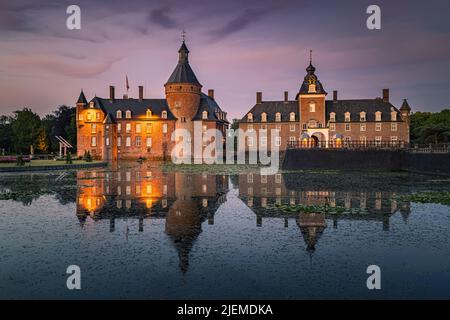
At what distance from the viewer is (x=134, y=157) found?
63344 millimetres

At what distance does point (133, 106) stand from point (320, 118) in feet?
107

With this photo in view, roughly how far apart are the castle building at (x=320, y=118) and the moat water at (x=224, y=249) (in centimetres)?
4527

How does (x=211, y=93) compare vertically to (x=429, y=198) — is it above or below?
above

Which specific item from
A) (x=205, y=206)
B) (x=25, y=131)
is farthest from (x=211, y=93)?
(x=205, y=206)

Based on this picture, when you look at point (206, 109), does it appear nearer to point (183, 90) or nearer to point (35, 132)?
point (183, 90)

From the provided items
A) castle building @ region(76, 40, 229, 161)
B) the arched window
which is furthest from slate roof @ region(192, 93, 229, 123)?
the arched window

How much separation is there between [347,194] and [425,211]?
4.53 meters

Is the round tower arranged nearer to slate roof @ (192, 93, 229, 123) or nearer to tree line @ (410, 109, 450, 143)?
slate roof @ (192, 93, 229, 123)

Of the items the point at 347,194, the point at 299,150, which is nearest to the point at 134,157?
the point at 299,150

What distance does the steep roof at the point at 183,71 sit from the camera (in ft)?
200

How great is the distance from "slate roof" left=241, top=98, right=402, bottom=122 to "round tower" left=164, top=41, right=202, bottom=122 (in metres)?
9.50

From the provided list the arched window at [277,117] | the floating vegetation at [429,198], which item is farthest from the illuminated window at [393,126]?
the floating vegetation at [429,198]

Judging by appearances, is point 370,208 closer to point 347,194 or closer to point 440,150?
point 347,194

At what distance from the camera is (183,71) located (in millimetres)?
61125
